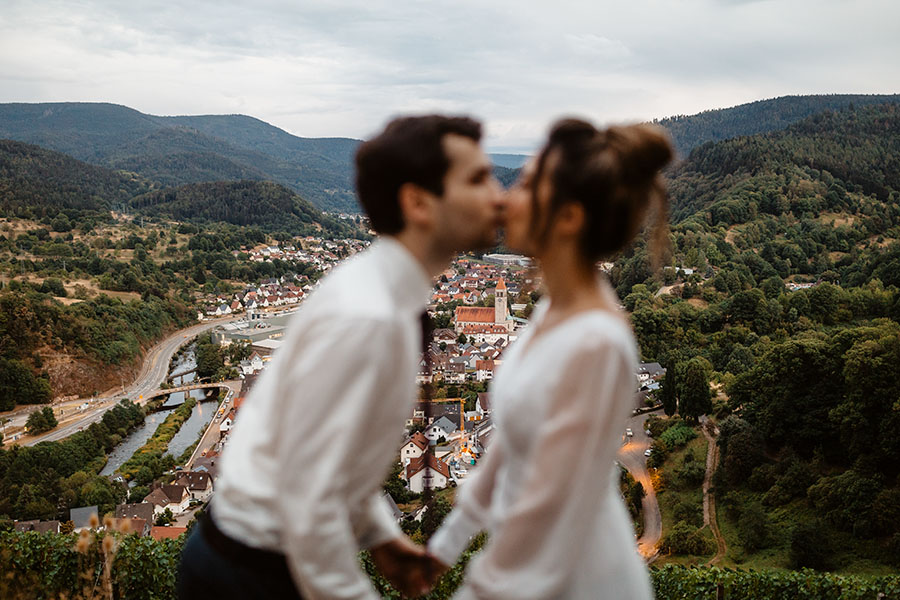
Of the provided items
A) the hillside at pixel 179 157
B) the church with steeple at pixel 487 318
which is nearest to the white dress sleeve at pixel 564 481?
the church with steeple at pixel 487 318

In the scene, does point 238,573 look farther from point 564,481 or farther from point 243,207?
point 243,207

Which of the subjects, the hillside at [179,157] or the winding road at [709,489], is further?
the hillside at [179,157]

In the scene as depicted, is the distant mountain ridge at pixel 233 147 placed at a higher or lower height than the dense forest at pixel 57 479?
higher

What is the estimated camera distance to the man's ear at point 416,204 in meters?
1.19

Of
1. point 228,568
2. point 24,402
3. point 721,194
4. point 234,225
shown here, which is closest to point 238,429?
point 228,568

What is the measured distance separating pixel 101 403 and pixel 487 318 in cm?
2388

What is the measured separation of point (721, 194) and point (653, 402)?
135 ft

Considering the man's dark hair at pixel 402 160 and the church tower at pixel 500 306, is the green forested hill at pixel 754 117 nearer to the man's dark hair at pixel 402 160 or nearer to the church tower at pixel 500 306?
the church tower at pixel 500 306

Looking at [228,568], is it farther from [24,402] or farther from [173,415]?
[24,402]

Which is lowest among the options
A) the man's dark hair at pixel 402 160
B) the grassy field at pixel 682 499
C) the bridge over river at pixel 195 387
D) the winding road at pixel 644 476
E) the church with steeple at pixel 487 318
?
the bridge over river at pixel 195 387

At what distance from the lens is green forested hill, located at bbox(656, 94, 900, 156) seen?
112 m

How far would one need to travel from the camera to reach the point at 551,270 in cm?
121

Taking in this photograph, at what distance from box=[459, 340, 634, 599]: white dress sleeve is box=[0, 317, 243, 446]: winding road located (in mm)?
30582

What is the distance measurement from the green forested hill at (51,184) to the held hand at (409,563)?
74.8 meters
